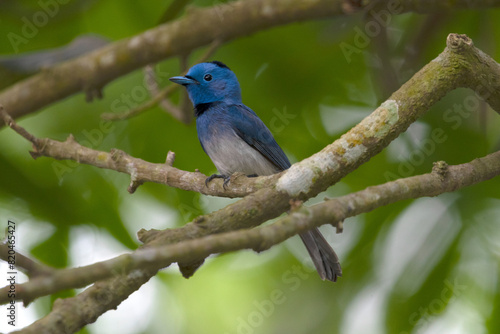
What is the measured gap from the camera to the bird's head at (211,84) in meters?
4.55

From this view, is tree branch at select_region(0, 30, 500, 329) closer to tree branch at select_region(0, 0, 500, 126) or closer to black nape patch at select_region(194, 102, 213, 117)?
tree branch at select_region(0, 0, 500, 126)

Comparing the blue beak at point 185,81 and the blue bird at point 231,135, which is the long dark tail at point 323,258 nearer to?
the blue bird at point 231,135

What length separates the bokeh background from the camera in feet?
13.7

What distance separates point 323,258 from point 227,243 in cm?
191

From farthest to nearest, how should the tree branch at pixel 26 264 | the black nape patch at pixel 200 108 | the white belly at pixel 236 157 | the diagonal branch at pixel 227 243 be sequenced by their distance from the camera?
the black nape patch at pixel 200 108, the white belly at pixel 236 157, the tree branch at pixel 26 264, the diagonal branch at pixel 227 243

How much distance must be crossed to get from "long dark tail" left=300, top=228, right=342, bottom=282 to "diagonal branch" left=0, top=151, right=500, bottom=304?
109 centimetres

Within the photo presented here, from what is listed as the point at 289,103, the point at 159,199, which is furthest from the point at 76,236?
the point at 289,103

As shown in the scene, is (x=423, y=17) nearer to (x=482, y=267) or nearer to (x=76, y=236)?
(x=482, y=267)

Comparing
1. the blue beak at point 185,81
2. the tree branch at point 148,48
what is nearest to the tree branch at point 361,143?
the tree branch at point 148,48

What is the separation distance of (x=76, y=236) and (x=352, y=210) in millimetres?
3113

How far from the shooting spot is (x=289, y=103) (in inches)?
197

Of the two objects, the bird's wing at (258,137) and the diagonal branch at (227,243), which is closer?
the diagonal branch at (227,243)

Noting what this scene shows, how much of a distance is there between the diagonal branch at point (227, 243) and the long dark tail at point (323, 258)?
1087 mm

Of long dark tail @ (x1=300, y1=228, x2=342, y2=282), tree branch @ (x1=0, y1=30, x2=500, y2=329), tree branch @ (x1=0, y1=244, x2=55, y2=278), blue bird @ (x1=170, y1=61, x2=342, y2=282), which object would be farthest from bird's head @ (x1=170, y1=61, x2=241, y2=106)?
tree branch @ (x1=0, y1=244, x2=55, y2=278)
